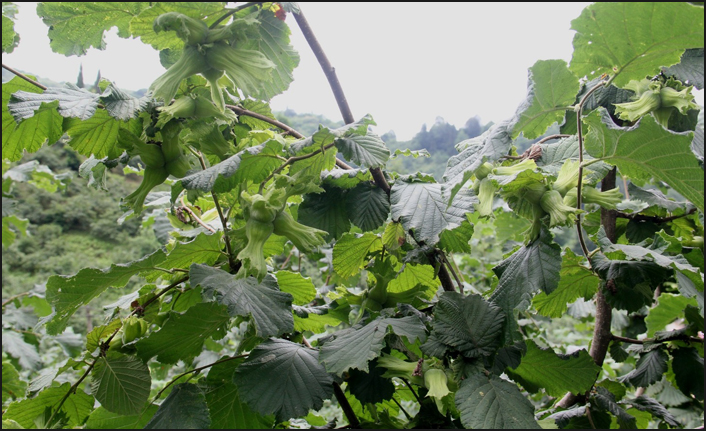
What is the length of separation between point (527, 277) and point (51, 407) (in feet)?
3.45

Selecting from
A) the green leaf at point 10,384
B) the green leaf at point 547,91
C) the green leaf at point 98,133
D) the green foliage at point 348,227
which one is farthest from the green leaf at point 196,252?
the green leaf at point 10,384

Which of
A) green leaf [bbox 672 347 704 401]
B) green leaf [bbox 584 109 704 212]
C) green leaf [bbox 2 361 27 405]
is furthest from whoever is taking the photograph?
green leaf [bbox 2 361 27 405]

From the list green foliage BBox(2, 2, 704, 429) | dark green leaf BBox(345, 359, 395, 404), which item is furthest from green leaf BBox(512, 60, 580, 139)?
dark green leaf BBox(345, 359, 395, 404)

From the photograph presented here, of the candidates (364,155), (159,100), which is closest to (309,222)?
(364,155)

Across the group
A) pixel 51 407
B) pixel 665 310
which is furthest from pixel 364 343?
pixel 665 310

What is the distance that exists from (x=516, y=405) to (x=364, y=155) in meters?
0.46

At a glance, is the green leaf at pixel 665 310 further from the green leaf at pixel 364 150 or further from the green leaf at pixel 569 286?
the green leaf at pixel 364 150

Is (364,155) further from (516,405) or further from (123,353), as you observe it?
(123,353)

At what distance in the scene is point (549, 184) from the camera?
663 millimetres

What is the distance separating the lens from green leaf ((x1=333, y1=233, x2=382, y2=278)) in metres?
0.93

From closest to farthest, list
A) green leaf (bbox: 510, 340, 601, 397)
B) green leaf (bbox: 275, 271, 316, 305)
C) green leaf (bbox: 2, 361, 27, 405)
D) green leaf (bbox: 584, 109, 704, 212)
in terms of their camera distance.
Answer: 1. green leaf (bbox: 584, 109, 704, 212)
2. green leaf (bbox: 510, 340, 601, 397)
3. green leaf (bbox: 275, 271, 316, 305)
4. green leaf (bbox: 2, 361, 27, 405)

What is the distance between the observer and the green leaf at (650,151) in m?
0.58

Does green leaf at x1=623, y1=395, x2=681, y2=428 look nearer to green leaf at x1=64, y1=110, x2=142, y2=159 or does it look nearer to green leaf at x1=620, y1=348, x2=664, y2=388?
green leaf at x1=620, y1=348, x2=664, y2=388

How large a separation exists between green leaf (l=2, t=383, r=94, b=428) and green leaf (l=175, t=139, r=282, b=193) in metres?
0.62
